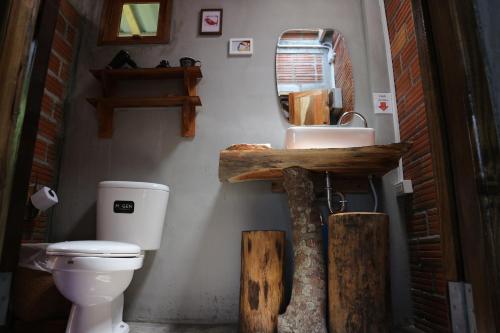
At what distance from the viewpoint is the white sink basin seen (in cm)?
171

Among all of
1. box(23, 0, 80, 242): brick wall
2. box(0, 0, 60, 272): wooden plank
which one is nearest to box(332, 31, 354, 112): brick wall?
box(0, 0, 60, 272): wooden plank

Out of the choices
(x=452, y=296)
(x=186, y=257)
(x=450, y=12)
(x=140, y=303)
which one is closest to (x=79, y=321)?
(x=140, y=303)

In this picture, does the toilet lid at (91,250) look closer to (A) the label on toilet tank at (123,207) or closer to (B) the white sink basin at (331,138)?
(A) the label on toilet tank at (123,207)

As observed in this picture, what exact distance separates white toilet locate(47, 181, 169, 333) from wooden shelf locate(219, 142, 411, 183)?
542 millimetres

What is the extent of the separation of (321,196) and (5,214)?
5.10 ft

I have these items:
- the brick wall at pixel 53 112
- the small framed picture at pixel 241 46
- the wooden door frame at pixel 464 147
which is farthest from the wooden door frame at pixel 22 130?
the small framed picture at pixel 241 46

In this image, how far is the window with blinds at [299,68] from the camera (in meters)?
2.11

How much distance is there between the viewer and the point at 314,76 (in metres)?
2.11

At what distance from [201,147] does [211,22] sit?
89 cm

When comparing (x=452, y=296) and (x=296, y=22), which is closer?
(x=452, y=296)

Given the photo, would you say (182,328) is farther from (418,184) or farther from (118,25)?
(118,25)

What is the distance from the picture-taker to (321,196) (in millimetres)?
1940

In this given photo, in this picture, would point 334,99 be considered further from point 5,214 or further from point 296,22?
point 5,214

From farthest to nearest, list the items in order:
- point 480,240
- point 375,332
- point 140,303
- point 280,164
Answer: point 140,303, point 280,164, point 375,332, point 480,240
